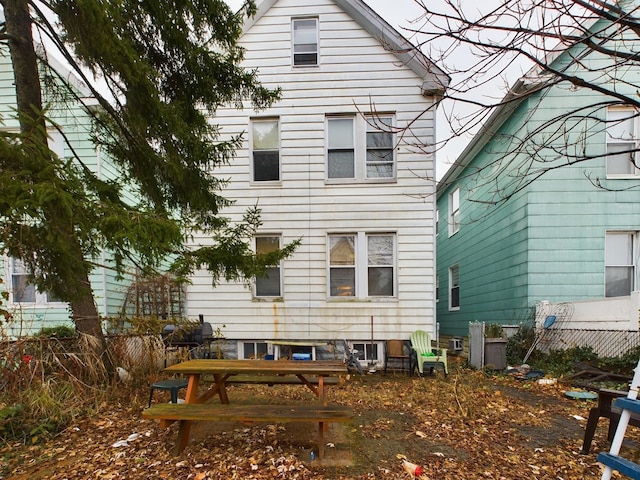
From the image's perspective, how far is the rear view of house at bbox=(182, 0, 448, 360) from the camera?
7.13 metres

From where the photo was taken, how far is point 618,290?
23.8 ft

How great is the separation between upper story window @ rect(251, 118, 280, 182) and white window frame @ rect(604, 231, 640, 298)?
777cm

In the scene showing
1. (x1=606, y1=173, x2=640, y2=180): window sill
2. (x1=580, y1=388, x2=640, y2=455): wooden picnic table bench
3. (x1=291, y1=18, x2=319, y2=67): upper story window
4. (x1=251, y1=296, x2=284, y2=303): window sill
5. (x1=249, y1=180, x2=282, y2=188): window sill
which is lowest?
(x1=580, y1=388, x2=640, y2=455): wooden picnic table bench

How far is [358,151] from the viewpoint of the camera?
288 inches

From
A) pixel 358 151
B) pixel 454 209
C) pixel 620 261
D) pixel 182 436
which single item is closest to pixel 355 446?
pixel 182 436

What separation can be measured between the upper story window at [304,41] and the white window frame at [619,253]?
26.1 feet

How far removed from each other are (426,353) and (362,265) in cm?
225

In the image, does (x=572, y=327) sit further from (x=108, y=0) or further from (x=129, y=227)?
(x=108, y=0)

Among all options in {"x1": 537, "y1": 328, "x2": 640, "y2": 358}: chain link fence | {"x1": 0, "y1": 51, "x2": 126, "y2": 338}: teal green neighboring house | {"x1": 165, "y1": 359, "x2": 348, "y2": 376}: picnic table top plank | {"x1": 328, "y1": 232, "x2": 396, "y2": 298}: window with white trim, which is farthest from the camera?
{"x1": 0, "y1": 51, "x2": 126, "y2": 338}: teal green neighboring house

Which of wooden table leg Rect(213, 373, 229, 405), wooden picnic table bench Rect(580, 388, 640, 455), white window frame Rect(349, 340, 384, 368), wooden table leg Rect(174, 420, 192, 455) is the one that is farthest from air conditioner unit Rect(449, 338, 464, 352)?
wooden table leg Rect(174, 420, 192, 455)

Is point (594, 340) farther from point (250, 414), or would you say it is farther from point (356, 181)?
point (250, 414)

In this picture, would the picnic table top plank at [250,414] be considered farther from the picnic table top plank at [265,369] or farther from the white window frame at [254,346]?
the white window frame at [254,346]

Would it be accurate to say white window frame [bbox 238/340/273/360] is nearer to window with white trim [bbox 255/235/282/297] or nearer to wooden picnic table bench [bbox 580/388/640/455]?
window with white trim [bbox 255/235/282/297]

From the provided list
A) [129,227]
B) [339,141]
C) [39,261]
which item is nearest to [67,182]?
[129,227]
